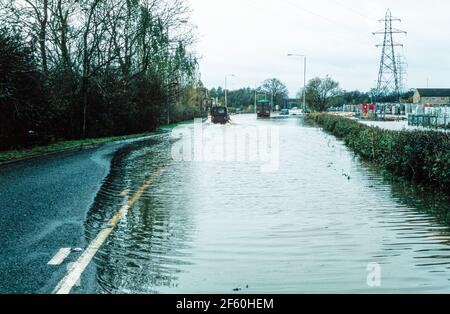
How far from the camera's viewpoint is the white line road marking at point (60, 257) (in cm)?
629

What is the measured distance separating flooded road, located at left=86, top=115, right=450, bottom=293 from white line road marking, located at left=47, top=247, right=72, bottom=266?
39 cm

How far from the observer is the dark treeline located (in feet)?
76.2

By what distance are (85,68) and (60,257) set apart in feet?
98.2

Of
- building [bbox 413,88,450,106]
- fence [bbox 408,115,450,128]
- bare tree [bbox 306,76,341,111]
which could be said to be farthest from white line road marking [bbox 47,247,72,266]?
building [bbox 413,88,450,106]

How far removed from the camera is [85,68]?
35031mm

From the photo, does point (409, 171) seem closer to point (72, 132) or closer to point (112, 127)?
point (72, 132)

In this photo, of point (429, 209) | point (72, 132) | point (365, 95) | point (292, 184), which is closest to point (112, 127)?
point (72, 132)

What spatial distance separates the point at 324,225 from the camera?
8531 mm

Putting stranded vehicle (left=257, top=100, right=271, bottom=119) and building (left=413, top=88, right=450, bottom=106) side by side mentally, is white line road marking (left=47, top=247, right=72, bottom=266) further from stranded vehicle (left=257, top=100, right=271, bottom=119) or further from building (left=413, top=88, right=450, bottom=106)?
building (left=413, top=88, right=450, bottom=106)

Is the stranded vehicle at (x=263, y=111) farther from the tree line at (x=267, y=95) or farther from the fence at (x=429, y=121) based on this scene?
the tree line at (x=267, y=95)

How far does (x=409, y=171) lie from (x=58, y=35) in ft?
88.6

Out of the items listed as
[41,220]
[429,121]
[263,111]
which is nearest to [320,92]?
[263,111]

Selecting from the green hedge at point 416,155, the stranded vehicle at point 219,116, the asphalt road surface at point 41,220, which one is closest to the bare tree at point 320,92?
the stranded vehicle at point 219,116

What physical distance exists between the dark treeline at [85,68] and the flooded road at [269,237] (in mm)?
10981
